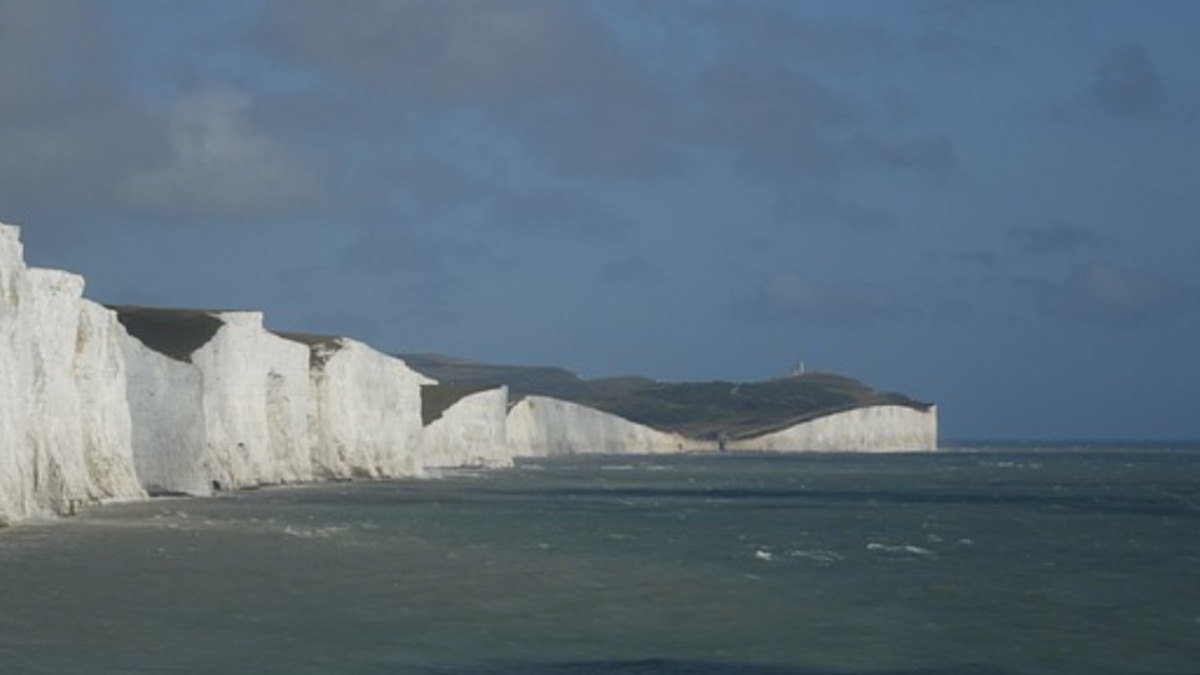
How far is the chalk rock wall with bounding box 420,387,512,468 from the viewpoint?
425 feet

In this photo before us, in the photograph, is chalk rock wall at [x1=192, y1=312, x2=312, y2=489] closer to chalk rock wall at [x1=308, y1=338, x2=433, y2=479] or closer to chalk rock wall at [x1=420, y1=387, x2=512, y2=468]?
chalk rock wall at [x1=308, y1=338, x2=433, y2=479]

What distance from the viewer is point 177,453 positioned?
69812 mm

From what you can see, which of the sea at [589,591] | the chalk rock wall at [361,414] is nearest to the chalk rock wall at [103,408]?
the sea at [589,591]

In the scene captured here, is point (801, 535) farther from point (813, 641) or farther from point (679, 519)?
point (813, 641)

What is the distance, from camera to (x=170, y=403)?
68.9m

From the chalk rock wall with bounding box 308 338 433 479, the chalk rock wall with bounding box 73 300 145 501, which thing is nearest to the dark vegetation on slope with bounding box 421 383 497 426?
the chalk rock wall with bounding box 308 338 433 479

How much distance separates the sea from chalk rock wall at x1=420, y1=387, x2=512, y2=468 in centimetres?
6263

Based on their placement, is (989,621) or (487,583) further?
(487,583)

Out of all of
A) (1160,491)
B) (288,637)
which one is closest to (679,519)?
(288,637)

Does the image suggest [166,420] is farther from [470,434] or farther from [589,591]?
[470,434]

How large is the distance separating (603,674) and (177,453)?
157 ft

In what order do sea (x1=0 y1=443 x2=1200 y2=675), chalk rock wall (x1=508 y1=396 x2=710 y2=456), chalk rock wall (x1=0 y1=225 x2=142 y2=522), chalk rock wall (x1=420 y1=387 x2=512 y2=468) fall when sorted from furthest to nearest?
chalk rock wall (x1=508 y1=396 x2=710 y2=456) < chalk rock wall (x1=420 y1=387 x2=512 y2=468) < chalk rock wall (x1=0 y1=225 x2=142 y2=522) < sea (x1=0 y1=443 x2=1200 y2=675)

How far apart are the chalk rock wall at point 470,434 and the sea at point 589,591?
62.6 meters

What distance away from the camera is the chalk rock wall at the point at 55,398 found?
4859 cm
